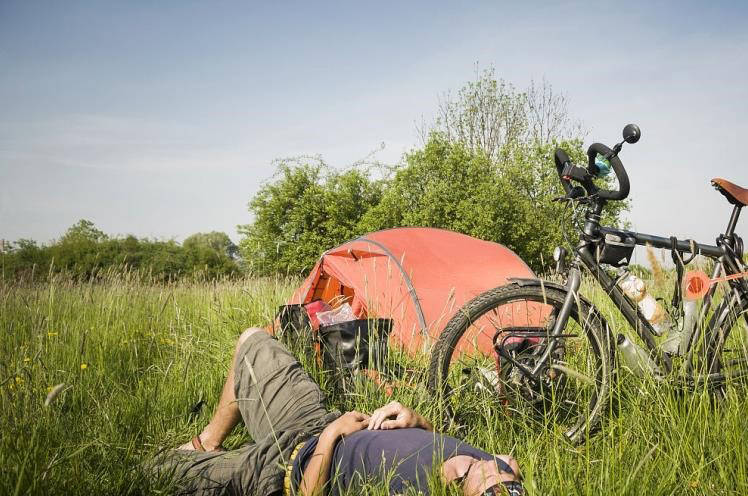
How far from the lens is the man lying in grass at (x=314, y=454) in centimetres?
168

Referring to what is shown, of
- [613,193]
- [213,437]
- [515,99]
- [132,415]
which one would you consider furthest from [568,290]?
[515,99]

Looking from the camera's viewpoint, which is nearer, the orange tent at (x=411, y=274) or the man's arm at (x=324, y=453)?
the man's arm at (x=324, y=453)

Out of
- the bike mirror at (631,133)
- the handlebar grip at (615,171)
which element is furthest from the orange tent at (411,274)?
the bike mirror at (631,133)

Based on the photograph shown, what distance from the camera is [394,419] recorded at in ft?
6.88

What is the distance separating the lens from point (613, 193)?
276cm

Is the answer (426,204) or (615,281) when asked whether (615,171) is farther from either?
(426,204)

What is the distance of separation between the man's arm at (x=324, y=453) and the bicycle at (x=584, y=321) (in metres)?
0.57

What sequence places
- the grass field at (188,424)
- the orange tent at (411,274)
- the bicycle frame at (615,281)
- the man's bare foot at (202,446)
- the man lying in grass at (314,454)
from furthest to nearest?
1. the orange tent at (411,274)
2. the bicycle frame at (615,281)
3. the man's bare foot at (202,446)
4. the man lying in grass at (314,454)
5. the grass field at (188,424)

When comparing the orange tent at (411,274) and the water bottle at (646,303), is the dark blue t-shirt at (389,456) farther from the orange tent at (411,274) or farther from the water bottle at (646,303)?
the orange tent at (411,274)

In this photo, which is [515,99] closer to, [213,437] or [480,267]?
[480,267]

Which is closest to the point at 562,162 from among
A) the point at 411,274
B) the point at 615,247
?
the point at 615,247

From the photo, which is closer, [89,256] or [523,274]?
[523,274]

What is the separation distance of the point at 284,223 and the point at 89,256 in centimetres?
631

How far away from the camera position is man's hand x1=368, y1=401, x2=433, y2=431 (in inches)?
79.0
